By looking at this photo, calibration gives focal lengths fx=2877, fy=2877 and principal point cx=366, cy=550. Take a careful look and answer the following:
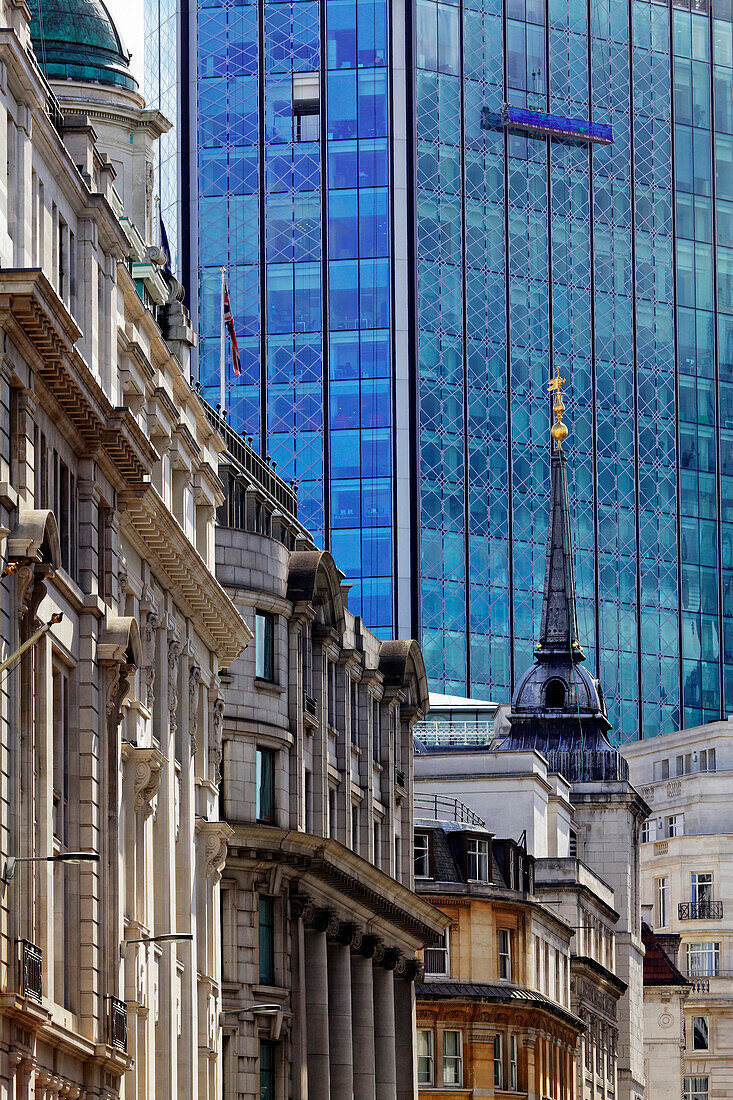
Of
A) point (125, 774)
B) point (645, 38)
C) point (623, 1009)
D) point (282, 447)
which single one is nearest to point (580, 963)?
point (623, 1009)

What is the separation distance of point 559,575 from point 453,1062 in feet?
183

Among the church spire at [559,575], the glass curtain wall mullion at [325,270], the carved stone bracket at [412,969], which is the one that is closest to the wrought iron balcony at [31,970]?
the carved stone bracket at [412,969]

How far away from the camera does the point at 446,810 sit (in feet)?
379

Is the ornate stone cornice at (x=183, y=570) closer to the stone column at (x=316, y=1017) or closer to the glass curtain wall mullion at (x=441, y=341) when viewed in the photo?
the stone column at (x=316, y=1017)

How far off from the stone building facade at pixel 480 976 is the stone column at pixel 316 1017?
21.6m

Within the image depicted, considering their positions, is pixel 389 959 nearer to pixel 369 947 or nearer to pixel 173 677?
pixel 369 947

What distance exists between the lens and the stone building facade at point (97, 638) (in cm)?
4556

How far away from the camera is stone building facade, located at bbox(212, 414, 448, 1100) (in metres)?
73.2

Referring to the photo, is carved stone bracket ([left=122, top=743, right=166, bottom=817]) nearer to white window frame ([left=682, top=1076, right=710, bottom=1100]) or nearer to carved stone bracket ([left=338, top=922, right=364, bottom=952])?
carved stone bracket ([left=338, top=922, right=364, bottom=952])

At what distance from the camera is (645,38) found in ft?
605

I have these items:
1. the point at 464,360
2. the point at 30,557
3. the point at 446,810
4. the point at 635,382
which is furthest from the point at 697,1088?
the point at 30,557

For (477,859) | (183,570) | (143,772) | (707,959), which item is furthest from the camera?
(707,959)

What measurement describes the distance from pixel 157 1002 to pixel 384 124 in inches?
4613

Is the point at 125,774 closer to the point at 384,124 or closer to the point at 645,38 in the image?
the point at 384,124
